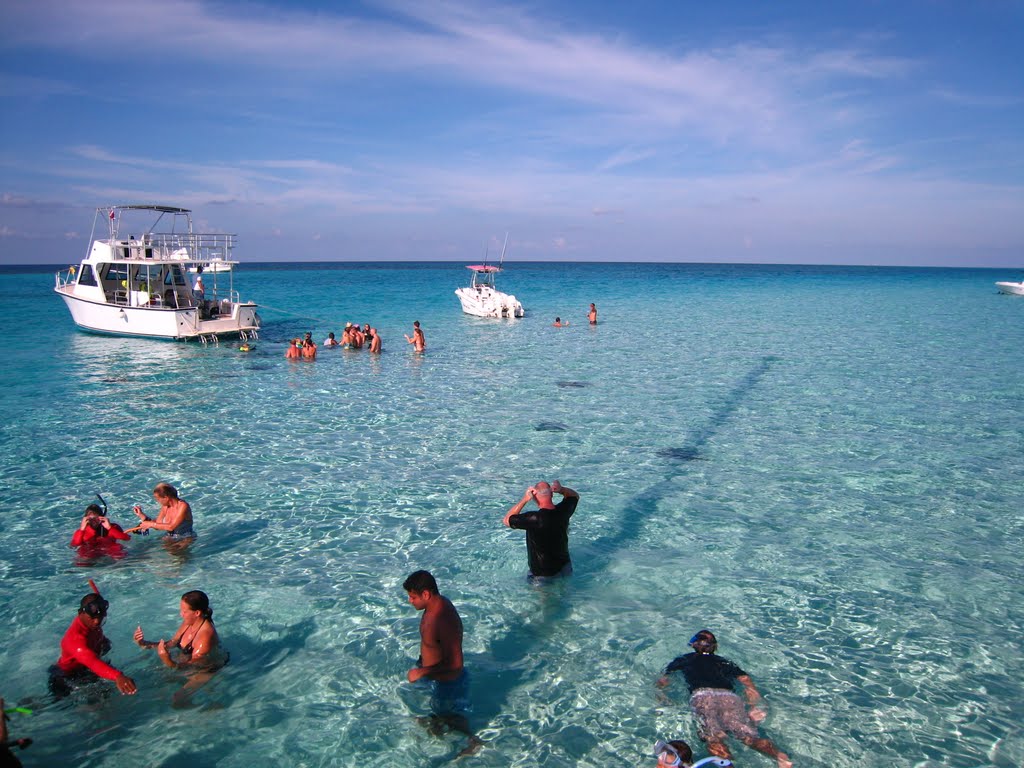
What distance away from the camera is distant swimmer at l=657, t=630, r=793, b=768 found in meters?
5.11

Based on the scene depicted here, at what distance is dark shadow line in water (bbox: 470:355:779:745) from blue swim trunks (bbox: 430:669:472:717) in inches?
4.8

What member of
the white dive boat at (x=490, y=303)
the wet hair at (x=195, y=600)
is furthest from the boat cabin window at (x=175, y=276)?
the wet hair at (x=195, y=600)

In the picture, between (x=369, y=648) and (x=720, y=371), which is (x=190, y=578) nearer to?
(x=369, y=648)

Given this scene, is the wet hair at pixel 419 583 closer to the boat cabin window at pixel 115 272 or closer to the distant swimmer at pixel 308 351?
the distant swimmer at pixel 308 351

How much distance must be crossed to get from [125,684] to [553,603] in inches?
159

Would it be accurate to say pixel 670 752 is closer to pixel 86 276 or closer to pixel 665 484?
pixel 665 484

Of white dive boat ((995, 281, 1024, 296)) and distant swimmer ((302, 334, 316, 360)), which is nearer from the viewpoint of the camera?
distant swimmer ((302, 334, 316, 360))

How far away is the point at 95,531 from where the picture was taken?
8359 millimetres

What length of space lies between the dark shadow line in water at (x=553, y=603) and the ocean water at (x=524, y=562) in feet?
0.12

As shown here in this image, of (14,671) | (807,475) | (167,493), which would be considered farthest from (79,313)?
(807,475)

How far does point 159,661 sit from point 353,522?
138 inches

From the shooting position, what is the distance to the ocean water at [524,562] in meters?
5.44

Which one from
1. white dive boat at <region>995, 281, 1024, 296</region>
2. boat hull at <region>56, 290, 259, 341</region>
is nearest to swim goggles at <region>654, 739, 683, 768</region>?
boat hull at <region>56, 290, 259, 341</region>

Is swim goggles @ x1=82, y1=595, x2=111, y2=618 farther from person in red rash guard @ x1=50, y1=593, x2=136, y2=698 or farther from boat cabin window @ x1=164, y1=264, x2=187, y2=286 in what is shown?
boat cabin window @ x1=164, y1=264, x2=187, y2=286
